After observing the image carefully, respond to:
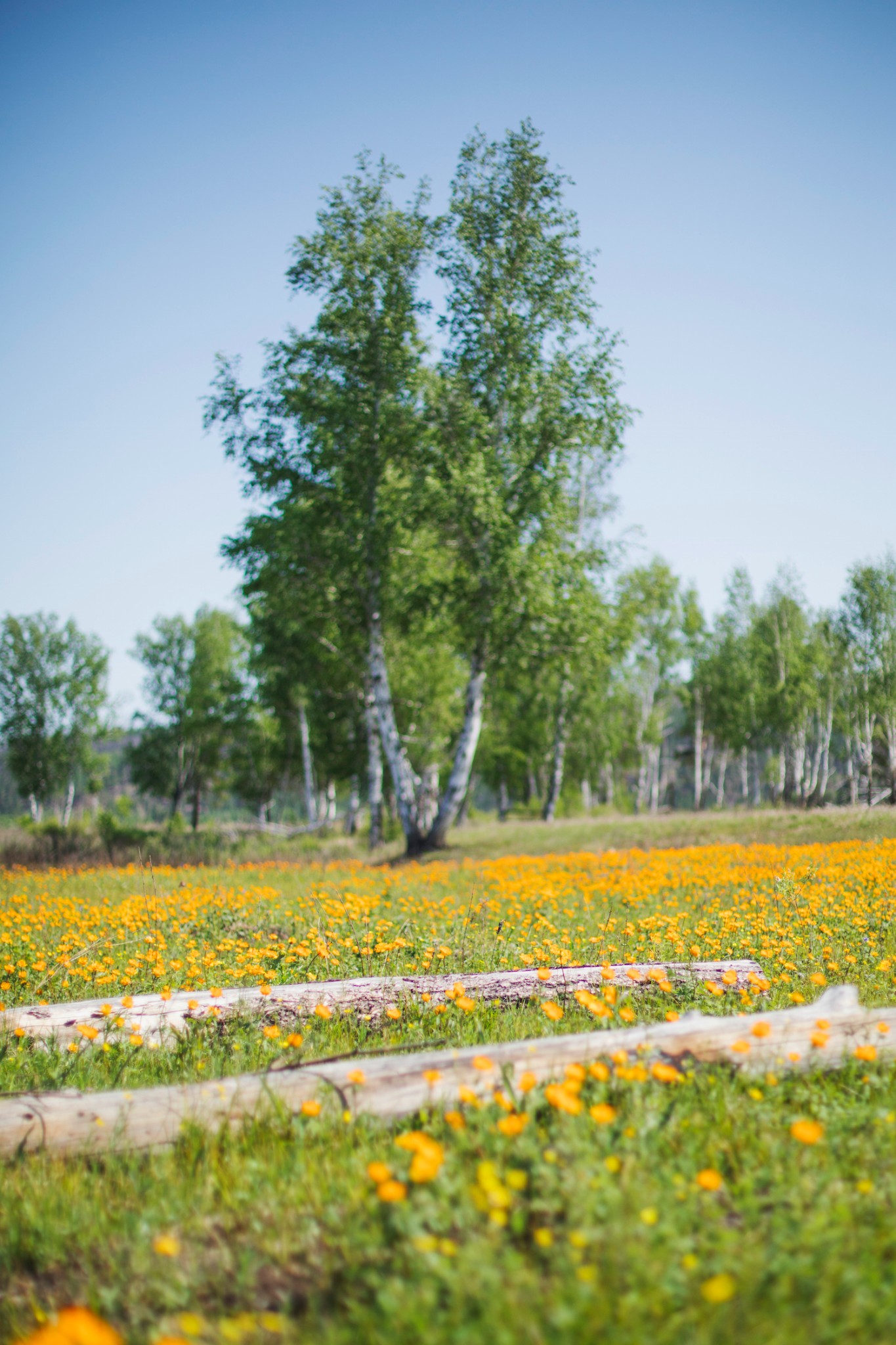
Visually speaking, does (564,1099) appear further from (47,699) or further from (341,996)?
(47,699)

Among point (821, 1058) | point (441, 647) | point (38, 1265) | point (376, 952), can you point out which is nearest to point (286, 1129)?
point (38, 1265)

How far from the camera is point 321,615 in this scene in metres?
18.7

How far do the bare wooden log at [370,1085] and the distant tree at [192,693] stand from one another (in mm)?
39985

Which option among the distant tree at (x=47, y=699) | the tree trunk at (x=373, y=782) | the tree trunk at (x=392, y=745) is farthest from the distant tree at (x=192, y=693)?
the tree trunk at (x=392, y=745)

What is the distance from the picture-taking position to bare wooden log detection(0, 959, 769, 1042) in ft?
13.6

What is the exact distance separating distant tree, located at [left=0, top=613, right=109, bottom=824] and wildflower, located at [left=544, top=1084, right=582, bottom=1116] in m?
→ 48.5

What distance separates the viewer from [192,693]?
144ft

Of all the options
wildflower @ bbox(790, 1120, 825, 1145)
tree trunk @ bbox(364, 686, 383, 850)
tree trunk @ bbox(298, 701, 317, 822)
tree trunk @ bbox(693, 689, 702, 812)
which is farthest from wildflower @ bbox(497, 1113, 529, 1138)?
tree trunk @ bbox(693, 689, 702, 812)

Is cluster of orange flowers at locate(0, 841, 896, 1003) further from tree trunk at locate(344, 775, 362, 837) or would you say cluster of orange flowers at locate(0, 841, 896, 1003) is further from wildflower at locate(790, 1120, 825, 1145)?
tree trunk at locate(344, 775, 362, 837)

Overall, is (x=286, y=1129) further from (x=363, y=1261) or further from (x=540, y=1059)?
(x=540, y=1059)

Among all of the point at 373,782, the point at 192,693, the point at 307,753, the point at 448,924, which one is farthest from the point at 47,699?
the point at 448,924

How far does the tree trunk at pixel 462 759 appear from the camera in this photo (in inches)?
667

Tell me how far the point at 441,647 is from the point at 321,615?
9.41 meters

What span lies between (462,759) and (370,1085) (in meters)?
14.1
